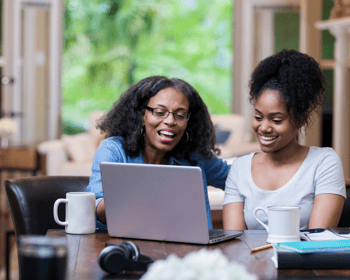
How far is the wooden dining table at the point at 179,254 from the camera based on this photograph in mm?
977

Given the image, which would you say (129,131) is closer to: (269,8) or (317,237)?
(317,237)

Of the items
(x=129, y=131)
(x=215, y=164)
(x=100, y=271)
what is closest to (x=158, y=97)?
(x=129, y=131)

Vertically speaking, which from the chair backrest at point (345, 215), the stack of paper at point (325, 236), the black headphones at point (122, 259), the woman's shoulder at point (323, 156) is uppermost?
the woman's shoulder at point (323, 156)

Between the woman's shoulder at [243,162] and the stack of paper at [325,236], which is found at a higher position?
the woman's shoulder at [243,162]

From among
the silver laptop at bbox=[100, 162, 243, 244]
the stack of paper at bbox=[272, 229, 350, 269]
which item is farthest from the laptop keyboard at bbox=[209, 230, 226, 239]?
the stack of paper at bbox=[272, 229, 350, 269]

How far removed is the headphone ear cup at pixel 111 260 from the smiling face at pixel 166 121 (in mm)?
742

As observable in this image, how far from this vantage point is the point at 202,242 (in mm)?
1203

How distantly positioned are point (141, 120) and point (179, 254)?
72 centimetres

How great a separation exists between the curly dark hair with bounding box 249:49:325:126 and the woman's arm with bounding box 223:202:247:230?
0.33m

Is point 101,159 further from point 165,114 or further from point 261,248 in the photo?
point 261,248

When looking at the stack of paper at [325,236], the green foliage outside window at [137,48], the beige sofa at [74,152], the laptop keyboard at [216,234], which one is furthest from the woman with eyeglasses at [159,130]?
the green foliage outside window at [137,48]

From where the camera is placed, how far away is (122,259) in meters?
0.98

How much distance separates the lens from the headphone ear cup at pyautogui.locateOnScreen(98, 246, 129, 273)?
96 cm

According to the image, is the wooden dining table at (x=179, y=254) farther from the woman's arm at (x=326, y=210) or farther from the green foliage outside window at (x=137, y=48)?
the green foliage outside window at (x=137, y=48)
